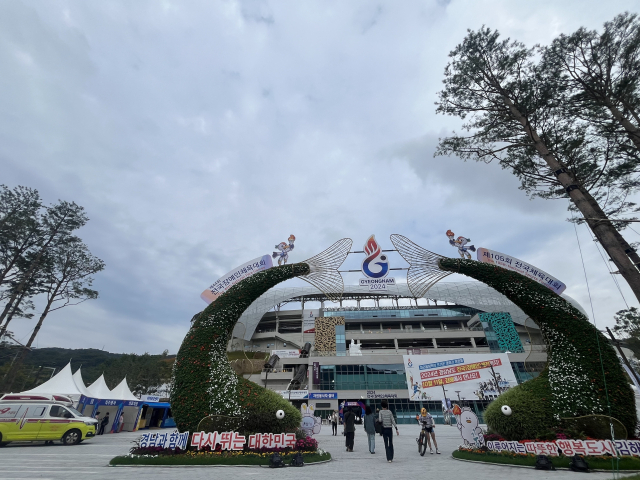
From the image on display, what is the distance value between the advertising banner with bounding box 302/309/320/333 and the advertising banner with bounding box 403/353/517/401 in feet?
70.1

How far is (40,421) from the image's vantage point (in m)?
13.0

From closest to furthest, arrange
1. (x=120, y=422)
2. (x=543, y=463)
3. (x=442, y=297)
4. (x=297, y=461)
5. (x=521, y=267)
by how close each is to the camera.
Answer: (x=543, y=463), (x=297, y=461), (x=521, y=267), (x=120, y=422), (x=442, y=297)

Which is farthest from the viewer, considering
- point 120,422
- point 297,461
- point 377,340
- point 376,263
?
point 377,340

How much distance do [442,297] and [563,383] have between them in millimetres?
48065

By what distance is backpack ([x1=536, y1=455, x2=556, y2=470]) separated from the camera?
665 centimetres

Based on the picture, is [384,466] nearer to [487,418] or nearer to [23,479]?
[487,418]

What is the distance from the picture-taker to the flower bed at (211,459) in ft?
25.0

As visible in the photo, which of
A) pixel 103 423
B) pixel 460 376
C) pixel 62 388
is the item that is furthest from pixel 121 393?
pixel 460 376

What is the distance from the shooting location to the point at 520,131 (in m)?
12.1

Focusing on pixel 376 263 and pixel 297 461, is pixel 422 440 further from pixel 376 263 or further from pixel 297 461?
pixel 376 263

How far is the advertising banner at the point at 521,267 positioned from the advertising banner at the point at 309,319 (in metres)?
42.2

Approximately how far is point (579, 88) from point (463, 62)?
4264mm

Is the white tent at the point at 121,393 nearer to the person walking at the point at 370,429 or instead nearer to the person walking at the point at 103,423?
the person walking at the point at 103,423

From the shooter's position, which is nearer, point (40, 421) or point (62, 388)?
point (40, 421)
